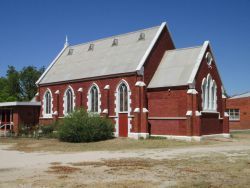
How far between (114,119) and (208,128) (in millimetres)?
9206

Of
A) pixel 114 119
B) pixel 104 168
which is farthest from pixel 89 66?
pixel 104 168

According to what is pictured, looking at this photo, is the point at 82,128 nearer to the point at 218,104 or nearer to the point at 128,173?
the point at 218,104

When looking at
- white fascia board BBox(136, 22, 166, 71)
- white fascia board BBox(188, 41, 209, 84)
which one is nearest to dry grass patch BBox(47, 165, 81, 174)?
white fascia board BBox(188, 41, 209, 84)

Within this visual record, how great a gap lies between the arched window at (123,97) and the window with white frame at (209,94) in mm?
7414

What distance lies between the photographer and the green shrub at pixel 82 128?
33.5 meters

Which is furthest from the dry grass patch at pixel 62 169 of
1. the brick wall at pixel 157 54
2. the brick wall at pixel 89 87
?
the brick wall at pixel 157 54

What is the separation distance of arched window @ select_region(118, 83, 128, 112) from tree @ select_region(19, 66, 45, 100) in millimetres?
46799

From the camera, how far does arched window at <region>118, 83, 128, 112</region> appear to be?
37.6 meters

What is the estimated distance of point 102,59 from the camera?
4275 cm

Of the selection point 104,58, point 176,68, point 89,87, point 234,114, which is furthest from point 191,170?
point 234,114

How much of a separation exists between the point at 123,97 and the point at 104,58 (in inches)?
267

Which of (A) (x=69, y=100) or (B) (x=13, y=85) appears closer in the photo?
(A) (x=69, y=100)

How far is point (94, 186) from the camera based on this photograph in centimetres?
1248

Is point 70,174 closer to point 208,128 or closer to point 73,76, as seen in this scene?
point 208,128
